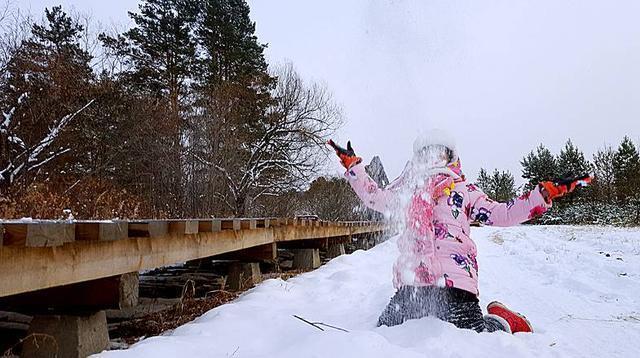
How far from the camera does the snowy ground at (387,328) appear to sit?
246 centimetres

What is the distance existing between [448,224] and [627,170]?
4016 centimetres

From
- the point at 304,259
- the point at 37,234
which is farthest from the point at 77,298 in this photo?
the point at 304,259

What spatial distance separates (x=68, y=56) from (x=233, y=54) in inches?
327

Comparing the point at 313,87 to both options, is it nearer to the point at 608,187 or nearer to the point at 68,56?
the point at 68,56

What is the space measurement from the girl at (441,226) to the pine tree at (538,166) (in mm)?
49175

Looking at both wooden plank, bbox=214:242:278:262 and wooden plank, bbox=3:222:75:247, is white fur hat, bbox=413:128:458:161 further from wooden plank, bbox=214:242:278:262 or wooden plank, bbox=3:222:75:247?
wooden plank, bbox=214:242:278:262

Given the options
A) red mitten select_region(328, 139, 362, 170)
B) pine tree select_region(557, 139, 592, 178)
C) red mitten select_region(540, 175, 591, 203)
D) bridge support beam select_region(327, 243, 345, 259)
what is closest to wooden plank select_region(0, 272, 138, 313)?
red mitten select_region(328, 139, 362, 170)

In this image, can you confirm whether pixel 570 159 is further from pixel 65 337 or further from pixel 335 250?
pixel 65 337

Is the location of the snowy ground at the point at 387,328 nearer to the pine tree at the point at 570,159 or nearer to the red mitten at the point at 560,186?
the red mitten at the point at 560,186

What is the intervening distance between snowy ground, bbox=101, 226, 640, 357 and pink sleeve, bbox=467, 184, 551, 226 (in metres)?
0.74

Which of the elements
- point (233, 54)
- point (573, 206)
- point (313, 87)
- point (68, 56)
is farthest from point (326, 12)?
point (573, 206)

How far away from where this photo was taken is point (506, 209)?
3057 mm

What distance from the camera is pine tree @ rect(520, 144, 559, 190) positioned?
159ft

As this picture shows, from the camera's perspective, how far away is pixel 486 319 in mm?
2971
